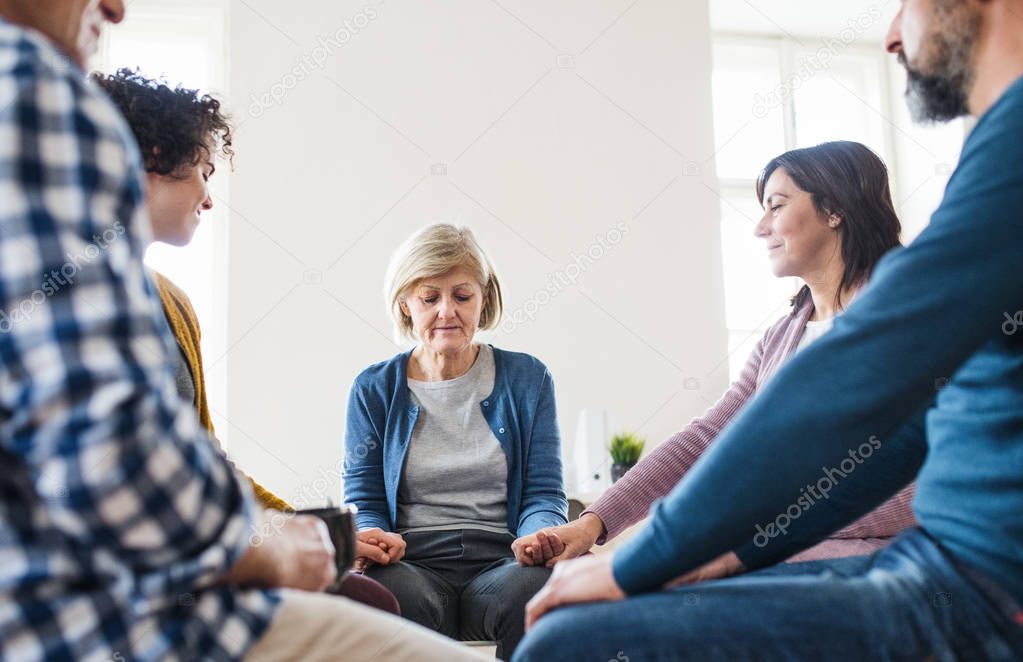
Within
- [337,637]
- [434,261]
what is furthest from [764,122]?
[337,637]

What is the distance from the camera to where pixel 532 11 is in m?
3.95

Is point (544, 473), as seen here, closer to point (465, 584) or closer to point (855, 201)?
point (465, 584)

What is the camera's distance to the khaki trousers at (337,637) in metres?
0.81

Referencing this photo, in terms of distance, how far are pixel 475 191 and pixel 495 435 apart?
1.89m

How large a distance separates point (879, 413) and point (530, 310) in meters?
3.04

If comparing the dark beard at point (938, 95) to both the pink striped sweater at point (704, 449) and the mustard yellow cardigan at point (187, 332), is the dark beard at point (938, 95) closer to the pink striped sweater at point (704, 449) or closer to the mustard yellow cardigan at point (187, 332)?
the pink striped sweater at point (704, 449)

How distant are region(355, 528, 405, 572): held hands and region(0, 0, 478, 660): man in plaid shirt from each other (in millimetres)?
1128

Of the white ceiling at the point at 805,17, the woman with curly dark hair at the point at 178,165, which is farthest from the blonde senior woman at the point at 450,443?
the white ceiling at the point at 805,17

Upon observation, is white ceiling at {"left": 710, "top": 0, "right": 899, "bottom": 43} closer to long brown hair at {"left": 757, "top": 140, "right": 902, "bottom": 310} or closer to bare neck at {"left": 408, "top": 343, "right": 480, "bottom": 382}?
long brown hair at {"left": 757, "top": 140, "right": 902, "bottom": 310}

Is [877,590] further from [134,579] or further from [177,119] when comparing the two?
[177,119]

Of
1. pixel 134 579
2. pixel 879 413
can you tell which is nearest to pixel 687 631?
pixel 879 413

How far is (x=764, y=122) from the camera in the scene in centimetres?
441

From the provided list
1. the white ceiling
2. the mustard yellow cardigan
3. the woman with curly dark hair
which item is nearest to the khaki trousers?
the woman with curly dark hair

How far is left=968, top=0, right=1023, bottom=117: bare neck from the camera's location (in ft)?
3.03
